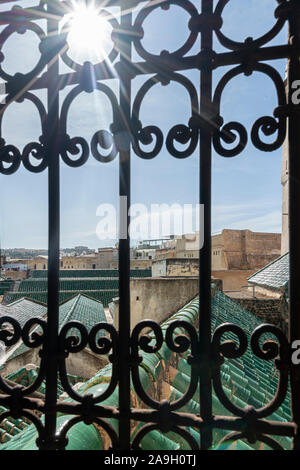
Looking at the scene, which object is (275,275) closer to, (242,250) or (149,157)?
(149,157)

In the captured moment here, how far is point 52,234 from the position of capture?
1.50 metres

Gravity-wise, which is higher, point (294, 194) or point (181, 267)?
point (294, 194)

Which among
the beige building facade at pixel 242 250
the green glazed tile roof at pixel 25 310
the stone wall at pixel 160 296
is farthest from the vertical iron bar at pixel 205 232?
the beige building facade at pixel 242 250

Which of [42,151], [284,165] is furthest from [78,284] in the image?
[42,151]

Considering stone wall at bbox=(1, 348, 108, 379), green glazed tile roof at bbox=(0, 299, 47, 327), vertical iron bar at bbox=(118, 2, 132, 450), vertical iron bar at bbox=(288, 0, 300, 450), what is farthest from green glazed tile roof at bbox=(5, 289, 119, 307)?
vertical iron bar at bbox=(288, 0, 300, 450)

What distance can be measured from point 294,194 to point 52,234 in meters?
1.16

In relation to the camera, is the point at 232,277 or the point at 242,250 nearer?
the point at 232,277

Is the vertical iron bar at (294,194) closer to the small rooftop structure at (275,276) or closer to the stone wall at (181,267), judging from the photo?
the small rooftop structure at (275,276)

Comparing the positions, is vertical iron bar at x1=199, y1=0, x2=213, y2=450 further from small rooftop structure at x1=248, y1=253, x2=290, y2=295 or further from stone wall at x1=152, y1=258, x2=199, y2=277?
Answer: stone wall at x1=152, y1=258, x2=199, y2=277

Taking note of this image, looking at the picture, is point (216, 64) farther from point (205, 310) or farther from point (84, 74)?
point (205, 310)

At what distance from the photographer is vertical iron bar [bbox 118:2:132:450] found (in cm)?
133

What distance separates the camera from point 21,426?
3.86 metres

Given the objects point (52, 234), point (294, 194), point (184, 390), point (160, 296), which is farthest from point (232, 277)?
point (52, 234)

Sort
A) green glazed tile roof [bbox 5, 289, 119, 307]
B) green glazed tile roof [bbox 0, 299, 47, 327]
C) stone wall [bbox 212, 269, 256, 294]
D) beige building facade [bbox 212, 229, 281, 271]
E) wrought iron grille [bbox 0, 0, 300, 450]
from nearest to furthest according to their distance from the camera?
wrought iron grille [bbox 0, 0, 300, 450] < green glazed tile roof [bbox 0, 299, 47, 327] < stone wall [bbox 212, 269, 256, 294] < green glazed tile roof [bbox 5, 289, 119, 307] < beige building facade [bbox 212, 229, 281, 271]
